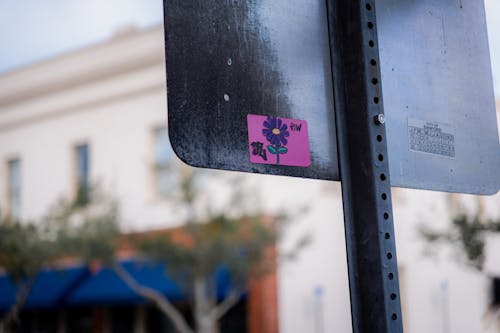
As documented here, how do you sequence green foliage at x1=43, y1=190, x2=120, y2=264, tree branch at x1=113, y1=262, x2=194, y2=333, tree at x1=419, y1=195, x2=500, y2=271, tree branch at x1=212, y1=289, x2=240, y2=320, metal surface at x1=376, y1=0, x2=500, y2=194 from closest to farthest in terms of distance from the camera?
1. metal surface at x1=376, y1=0, x2=500, y2=194
2. tree at x1=419, y1=195, x2=500, y2=271
3. tree branch at x1=113, y1=262, x2=194, y2=333
4. tree branch at x1=212, y1=289, x2=240, y2=320
5. green foliage at x1=43, y1=190, x2=120, y2=264

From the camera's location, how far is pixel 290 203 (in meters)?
16.3

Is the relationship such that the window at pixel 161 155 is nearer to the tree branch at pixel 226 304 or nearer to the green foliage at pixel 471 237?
the tree branch at pixel 226 304

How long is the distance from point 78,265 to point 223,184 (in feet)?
15.8

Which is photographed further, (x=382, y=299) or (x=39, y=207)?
(x=39, y=207)

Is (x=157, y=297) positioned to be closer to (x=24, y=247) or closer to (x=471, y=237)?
(x=24, y=247)

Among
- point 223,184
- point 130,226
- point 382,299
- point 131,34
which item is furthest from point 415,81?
point 131,34

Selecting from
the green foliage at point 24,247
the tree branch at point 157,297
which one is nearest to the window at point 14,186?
the green foliage at point 24,247

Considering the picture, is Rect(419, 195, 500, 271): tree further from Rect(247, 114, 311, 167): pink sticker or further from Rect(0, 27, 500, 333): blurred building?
Rect(247, 114, 311, 167): pink sticker

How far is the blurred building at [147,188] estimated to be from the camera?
16094mm

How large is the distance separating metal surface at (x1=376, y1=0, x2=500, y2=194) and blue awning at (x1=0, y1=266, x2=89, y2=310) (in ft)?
54.9

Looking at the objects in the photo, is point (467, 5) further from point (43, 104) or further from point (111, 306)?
point (43, 104)

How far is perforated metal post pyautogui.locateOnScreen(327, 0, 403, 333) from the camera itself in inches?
69.6

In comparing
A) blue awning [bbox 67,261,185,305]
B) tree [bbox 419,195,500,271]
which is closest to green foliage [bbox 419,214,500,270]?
tree [bbox 419,195,500,271]

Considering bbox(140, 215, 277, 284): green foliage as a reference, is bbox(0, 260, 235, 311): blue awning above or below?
below
